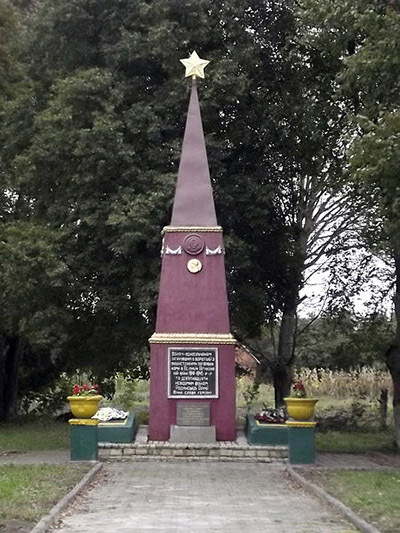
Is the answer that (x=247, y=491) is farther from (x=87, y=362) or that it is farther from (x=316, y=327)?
(x=316, y=327)

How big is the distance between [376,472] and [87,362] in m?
10.4

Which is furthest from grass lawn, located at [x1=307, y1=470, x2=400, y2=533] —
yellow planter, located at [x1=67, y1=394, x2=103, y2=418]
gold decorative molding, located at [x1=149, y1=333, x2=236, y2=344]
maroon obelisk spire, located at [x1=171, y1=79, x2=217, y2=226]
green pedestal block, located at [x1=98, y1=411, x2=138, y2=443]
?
maroon obelisk spire, located at [x1=171, y1=79, x2=217, y2=226]

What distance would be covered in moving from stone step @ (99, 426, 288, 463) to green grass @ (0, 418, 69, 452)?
3.31m

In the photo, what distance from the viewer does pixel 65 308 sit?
18.9m

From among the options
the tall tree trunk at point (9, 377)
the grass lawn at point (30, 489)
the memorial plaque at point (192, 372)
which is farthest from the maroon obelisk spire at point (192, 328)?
the tall tree trunk at point (9, 377)

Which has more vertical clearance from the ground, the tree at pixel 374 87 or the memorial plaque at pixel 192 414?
the tree at pixel 374 87

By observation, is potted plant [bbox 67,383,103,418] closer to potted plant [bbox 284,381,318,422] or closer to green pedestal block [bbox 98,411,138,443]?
green pedestal block [bbox 98,411,138,443]

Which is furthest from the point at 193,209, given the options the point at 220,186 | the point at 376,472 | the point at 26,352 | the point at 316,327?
the point at 316,327

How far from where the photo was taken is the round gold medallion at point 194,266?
1644cm

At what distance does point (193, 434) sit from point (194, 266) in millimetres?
3328

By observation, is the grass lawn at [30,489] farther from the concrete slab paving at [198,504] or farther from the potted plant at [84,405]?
the potted plant at [84,405]

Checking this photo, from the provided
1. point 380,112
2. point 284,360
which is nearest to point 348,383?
point 284,360

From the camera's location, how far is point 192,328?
53.3ft

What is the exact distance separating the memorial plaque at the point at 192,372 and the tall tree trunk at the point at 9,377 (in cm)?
1165
